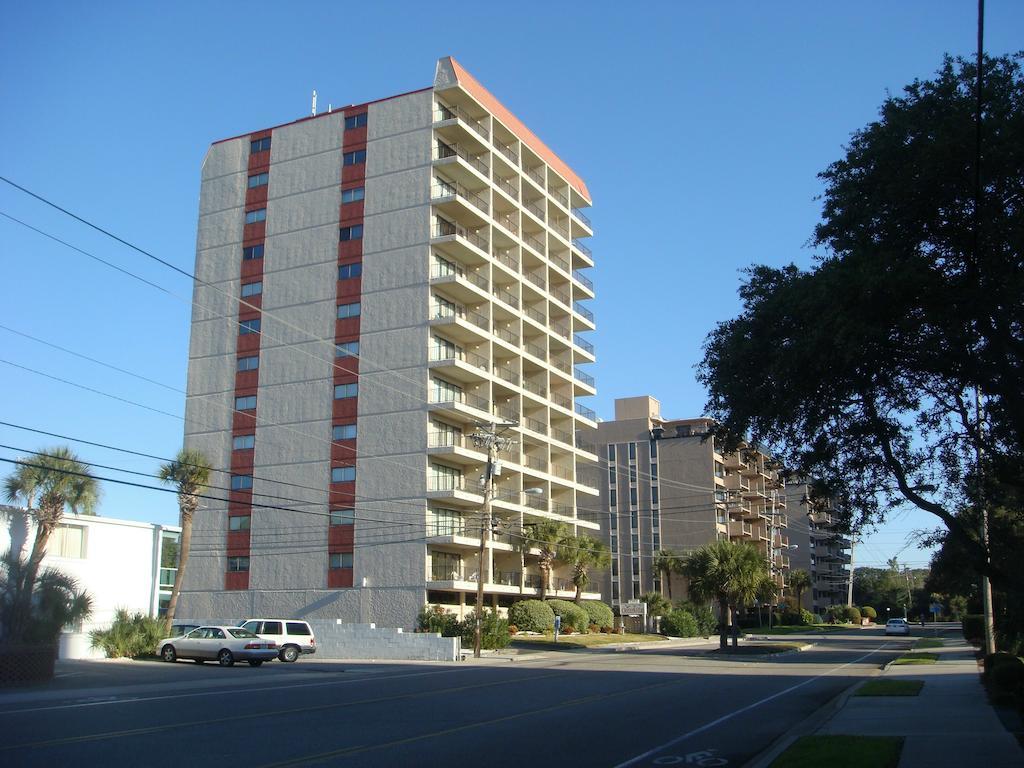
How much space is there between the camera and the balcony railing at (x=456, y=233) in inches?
2341

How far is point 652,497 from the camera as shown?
104375mm

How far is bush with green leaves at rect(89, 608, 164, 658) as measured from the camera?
135 ft

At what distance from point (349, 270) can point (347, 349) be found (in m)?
5.34

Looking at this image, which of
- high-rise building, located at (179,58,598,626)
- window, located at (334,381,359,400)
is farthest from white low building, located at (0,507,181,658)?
window, located at (334,381,359,400)

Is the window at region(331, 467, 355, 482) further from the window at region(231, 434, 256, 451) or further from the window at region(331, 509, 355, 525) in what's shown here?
the window at region(231, 434, 256, 451)

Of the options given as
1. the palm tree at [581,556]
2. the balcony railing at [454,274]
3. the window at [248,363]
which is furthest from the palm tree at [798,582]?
the window at [248,363]

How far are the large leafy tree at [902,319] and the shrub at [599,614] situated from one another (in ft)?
163

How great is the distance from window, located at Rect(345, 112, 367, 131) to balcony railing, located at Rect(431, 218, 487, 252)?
9.45 m

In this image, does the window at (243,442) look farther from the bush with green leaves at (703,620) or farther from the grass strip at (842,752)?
the grass strip at (842,752)

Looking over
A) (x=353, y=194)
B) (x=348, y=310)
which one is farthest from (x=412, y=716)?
(x=353, y=194)

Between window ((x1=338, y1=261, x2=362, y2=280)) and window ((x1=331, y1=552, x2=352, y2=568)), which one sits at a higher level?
window ((x1=338, y1=261, x2=362, y2=280))

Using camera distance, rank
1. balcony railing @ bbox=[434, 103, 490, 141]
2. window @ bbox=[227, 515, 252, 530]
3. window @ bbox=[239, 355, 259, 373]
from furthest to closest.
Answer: window @ bbox=[239, 355, 259, 373]
balcony railing @ bbox=[434, 103, 490, 141]
window @ bbox=[227, 515, 252, 530]

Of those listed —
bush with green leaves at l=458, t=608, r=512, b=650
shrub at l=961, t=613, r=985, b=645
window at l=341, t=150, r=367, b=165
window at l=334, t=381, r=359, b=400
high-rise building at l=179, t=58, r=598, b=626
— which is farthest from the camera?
window at l=341, t=150, r=367, b=165

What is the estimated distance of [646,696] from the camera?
2278 centimetres
